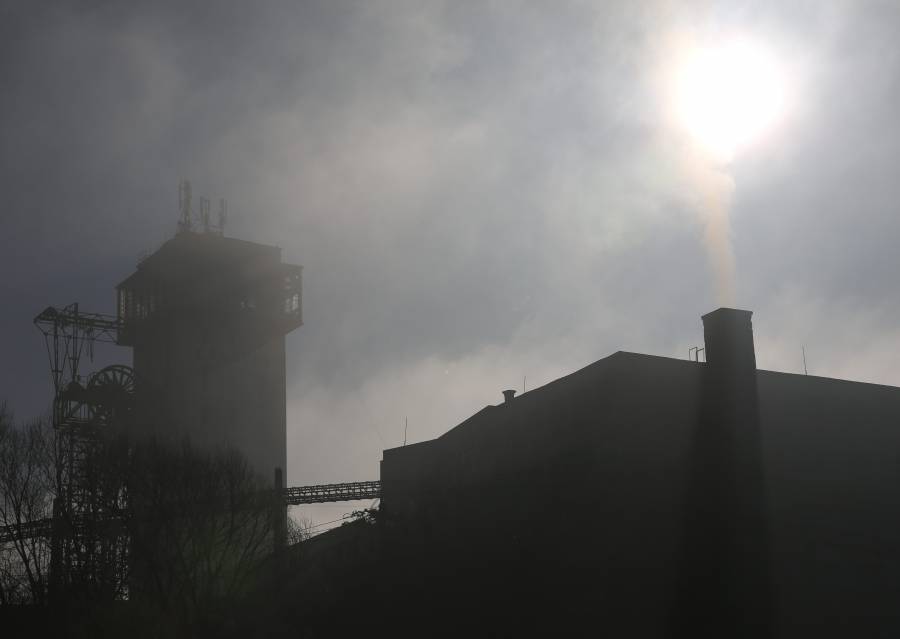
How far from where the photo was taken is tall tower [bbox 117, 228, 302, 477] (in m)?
51.3

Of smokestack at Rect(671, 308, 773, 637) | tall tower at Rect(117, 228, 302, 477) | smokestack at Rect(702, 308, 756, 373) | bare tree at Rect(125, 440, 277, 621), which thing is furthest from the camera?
tall tower at Rect(117, 228, 302, 477)

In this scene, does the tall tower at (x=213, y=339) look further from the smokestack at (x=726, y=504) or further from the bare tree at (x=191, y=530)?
the smokestack at (x=726, y=504)

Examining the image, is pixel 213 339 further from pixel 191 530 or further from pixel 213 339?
pixel 191 530

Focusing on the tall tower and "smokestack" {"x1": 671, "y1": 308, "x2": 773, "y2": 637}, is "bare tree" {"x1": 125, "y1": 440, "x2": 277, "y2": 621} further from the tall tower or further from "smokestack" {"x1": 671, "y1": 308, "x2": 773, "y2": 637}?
"smokestack" {"x1": 671, "y1": 308, "x2": 773, "y2": 637}

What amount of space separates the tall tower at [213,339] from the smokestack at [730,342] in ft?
108

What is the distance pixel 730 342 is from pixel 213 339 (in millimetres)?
35164

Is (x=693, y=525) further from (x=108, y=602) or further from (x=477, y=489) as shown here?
(x=108, y=602)

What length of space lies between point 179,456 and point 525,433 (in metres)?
19.3

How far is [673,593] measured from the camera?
22.4 metres

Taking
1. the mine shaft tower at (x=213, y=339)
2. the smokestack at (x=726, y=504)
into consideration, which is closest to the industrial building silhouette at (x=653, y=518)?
the smokestack at (x=726, y=504)

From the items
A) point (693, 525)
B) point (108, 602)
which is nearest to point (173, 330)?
point (108, 602)

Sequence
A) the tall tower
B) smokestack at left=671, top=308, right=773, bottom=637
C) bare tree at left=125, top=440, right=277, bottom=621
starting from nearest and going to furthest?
smokestack at left=671, top=308, right=773, bottom=637 < bare tree at left=125, top=440, right=277, bottom=621 < the tall tower

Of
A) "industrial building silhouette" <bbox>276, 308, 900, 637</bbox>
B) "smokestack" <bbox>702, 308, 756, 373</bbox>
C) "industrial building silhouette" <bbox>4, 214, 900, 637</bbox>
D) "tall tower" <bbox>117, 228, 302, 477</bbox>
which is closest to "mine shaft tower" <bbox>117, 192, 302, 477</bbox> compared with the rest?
"tall tower" <bbox>117, 228, 302, 477</bbox>

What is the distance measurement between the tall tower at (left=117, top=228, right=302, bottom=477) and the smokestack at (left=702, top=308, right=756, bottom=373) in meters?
32.9
